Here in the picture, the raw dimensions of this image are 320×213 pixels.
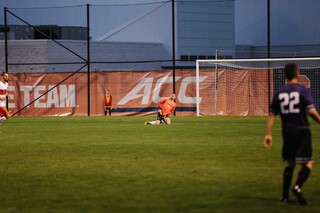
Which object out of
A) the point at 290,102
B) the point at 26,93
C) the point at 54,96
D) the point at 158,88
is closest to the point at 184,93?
the point at 158,88

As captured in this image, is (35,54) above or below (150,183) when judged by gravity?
above

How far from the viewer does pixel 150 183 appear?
13.0 metres

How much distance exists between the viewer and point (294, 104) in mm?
10828

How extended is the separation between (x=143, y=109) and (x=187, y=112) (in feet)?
8.99

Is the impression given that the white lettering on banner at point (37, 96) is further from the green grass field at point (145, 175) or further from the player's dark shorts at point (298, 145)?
the player's dark shorts at point (298, 145)

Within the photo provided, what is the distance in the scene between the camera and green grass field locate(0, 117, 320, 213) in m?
11.0

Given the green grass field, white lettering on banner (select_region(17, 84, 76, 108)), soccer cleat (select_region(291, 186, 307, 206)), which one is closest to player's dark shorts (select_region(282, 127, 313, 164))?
soccer cleat (select_region(291, 186, 307, 206))

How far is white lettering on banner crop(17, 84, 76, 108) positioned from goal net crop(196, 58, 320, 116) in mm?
7874

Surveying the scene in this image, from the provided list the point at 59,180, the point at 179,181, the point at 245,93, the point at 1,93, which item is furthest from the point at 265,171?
the point at 245,93

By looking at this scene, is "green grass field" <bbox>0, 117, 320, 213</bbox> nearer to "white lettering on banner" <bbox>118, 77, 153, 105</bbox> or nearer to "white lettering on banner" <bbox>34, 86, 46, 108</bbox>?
"white lettering on banner" <bbox>118, 77, 153, 105</bbox>

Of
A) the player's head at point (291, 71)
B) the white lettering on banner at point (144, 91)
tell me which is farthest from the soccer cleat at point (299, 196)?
the white lettering on banner at point (144, 91)

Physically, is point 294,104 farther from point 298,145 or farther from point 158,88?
point 158,88

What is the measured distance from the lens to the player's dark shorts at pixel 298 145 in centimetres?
1074

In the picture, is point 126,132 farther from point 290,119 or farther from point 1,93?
point 290,119
